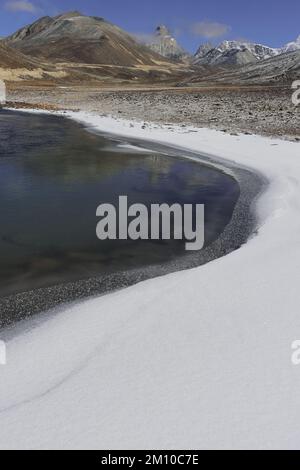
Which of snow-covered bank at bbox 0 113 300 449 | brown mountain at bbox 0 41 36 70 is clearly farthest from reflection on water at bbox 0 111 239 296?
brown mountain at bbox 0 41 36 70

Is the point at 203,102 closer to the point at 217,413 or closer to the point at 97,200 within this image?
the point at 97,200

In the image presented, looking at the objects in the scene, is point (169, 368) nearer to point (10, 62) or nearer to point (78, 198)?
point (78, 198)

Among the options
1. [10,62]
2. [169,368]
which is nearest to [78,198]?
[169,368]

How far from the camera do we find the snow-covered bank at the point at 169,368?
4.37 metres

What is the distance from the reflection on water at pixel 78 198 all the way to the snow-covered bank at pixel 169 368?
1704 mm

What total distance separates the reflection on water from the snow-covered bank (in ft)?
5.59

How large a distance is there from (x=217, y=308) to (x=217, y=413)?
2.25m

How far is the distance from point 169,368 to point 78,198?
959cm

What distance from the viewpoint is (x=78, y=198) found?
14180mm

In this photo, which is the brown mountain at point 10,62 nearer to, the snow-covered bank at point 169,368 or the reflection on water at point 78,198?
the reflection on water at point 78,198

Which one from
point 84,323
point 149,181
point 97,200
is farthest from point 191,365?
point 149,181

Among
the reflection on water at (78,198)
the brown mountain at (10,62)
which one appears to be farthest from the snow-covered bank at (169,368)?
the brown mountain at (10,62)

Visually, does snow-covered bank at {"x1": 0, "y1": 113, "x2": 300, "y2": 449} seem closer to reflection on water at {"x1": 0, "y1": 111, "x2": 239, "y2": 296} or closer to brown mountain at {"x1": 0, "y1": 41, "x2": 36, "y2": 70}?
reflection on water at {"x1": 0, "y1": 111, "x2": 239, "y2": 296}

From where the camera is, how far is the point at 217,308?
6.68 meters
